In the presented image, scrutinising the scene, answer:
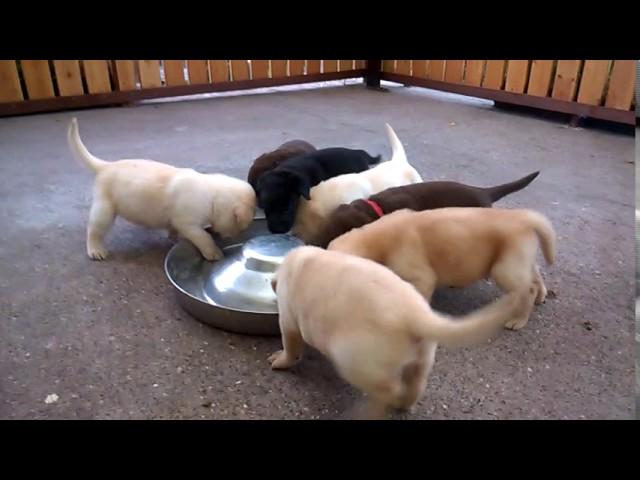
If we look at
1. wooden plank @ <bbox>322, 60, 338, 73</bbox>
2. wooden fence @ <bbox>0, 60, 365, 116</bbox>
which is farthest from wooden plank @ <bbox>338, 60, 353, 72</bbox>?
wooden fence @ <bbox>0, 60, 365, 116</bbox>

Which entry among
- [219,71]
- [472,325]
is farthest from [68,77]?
[472,325]

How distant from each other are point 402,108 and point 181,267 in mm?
3320

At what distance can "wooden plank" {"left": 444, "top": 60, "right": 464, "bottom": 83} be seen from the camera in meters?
5.05

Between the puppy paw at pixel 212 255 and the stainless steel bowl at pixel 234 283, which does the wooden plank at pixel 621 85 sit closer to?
the stainless steel bowl at pixel 234 283

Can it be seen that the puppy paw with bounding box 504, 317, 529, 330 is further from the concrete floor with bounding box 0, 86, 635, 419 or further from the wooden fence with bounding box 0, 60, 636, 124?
the wooden fence with bounding box 0, 60, 636, 124

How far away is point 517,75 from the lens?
454 centimetres

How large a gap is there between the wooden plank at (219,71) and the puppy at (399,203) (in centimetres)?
382

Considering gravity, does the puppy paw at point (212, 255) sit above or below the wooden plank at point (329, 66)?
below

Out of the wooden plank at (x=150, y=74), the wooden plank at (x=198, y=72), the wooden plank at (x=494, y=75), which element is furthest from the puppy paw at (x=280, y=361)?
the wooden plank at (x=198, y=72)

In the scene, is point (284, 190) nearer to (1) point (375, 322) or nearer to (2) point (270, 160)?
(2) point (270, 160)

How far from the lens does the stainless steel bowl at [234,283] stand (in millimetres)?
1579
